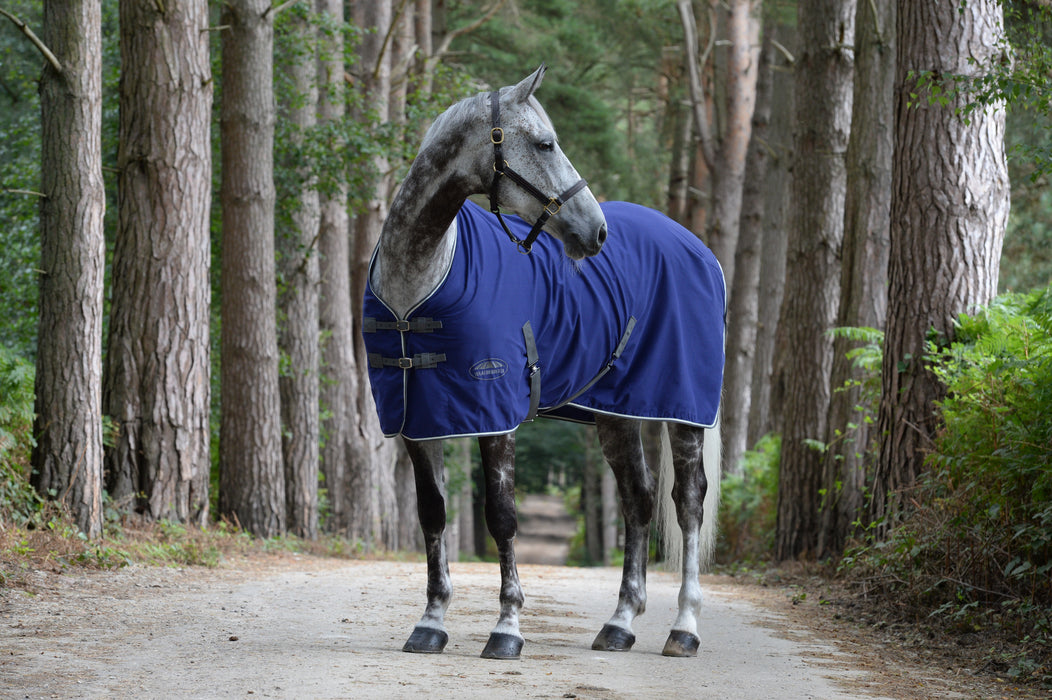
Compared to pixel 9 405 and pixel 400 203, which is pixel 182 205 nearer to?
pixel 9 405

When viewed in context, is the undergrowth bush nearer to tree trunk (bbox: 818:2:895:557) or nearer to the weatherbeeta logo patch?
tree trunk (bbox: 818:2:895:557)

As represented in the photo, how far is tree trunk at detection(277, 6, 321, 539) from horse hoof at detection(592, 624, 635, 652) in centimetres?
750

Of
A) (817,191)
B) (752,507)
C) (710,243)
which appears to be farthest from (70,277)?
(710,243)

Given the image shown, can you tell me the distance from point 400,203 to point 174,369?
495 cm

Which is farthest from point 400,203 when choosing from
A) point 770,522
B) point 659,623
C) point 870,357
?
point 770,522

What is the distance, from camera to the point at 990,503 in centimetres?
570

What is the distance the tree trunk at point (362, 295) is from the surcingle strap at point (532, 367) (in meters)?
8.88

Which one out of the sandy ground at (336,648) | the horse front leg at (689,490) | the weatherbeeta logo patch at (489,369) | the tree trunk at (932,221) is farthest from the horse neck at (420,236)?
the tree trunk at (932,221)

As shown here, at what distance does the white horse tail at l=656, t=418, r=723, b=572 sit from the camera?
5.85 meters

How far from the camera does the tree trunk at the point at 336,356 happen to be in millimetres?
14523

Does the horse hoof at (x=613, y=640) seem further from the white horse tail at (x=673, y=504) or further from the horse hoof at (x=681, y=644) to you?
the white horse tail at (x=673, y=504)

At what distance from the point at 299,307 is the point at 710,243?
27.8 ft

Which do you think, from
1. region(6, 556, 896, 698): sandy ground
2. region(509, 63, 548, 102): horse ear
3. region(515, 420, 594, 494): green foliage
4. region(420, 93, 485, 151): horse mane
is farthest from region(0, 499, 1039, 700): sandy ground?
region(515, 420, 594, 494): green foliage

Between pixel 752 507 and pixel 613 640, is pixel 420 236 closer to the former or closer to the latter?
pixel 613 640
